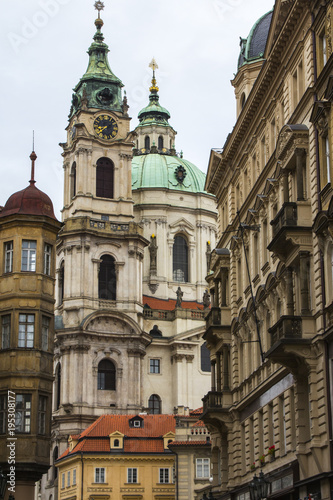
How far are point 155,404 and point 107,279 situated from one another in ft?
38.3

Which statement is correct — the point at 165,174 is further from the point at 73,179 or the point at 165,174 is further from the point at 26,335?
the point at 26,335

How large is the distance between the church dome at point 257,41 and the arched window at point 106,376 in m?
40.2

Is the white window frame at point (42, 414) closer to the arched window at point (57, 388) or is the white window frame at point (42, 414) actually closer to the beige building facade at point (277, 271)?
the beige building facade at point (277, 271)

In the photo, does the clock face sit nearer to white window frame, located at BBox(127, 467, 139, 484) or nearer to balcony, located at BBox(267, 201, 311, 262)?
white window frame, located at BBox(127, 467, 139, 484)

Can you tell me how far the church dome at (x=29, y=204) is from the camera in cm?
4288

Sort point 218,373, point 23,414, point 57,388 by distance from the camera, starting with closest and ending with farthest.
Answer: point 23,414 → point 218,373 → point 57,388

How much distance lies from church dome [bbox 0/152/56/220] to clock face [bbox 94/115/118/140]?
1673 inches

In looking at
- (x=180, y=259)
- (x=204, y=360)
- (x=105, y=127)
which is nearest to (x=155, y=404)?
(x=204, y=360)

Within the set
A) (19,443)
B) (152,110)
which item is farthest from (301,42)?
(152,110)

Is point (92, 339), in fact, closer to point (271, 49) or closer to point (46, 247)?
point (46, 247)

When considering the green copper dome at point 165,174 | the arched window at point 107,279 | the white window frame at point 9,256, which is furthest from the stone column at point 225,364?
the green copper dome at point 165,174

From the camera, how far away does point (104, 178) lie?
3356 inches

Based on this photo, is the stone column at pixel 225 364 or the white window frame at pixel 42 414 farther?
the stone column at pixel 225 364

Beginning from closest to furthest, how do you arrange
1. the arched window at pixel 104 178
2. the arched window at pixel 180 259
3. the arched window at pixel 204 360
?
the arched window at pixel 104 178, the arched window at pixel 204 360, the arched window at pixel 180 259
